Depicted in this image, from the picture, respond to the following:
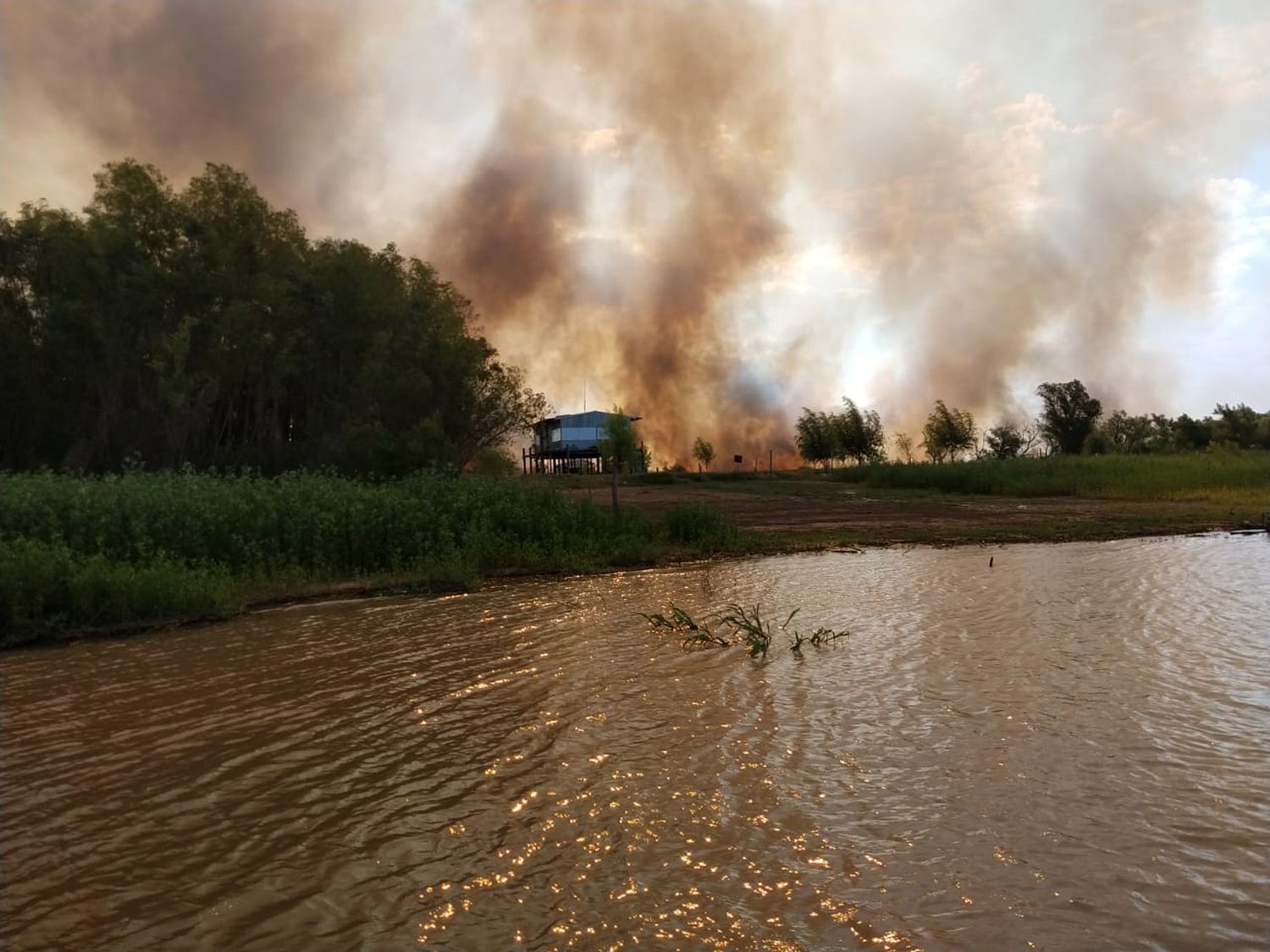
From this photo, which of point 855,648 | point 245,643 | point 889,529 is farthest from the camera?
point 889,529

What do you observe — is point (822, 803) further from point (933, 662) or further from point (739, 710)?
point (933, 662)

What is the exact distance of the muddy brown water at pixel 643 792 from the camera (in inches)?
146

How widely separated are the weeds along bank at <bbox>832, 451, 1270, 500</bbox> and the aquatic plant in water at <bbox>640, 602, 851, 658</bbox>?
2822 cm

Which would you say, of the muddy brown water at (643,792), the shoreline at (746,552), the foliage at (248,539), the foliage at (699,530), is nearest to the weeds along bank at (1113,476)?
the shoreline at (746,552)

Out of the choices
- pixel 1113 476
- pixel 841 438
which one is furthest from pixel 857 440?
pixel 1113 476

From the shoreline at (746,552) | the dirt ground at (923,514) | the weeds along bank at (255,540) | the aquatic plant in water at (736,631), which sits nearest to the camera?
the aquatic plant in water at (736,631)

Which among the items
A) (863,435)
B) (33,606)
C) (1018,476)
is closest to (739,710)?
(33,606)

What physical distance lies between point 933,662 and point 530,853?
17.5 feet

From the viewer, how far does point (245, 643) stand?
31.8 feet

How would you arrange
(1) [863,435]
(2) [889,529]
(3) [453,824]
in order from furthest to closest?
(1) [863,435] < (2) [889,529] < (3) [453,824]

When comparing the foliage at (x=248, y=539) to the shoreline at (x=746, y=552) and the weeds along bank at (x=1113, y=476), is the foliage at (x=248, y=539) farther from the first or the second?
the weeds along bank at (x=1113, y=476)

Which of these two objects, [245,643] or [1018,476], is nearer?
[245,643]

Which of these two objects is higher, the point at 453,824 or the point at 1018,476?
the point at 1018,476

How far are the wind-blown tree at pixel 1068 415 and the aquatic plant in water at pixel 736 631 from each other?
72293mm
